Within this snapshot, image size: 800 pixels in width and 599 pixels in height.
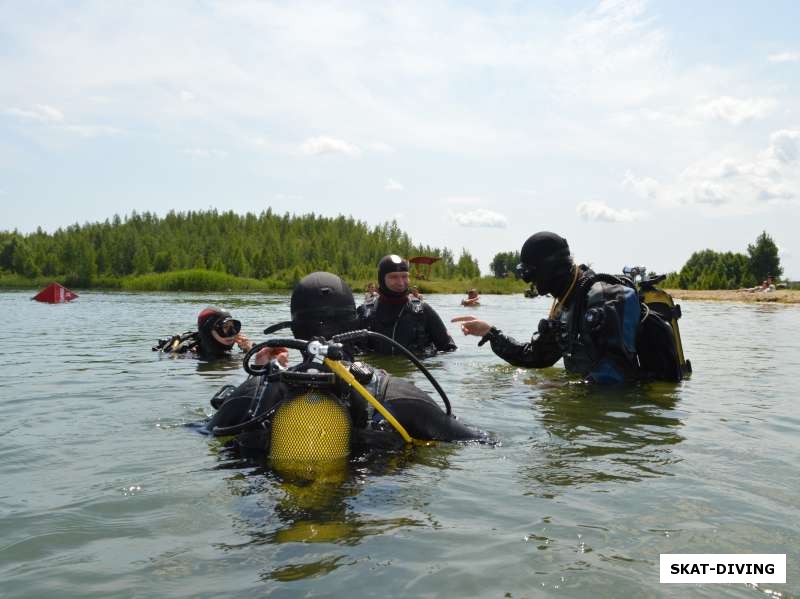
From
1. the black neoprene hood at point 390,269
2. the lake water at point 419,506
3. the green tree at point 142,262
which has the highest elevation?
the green tree at point 142,262

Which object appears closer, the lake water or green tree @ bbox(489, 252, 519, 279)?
the lake water

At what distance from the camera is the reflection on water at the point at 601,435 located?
165 inches

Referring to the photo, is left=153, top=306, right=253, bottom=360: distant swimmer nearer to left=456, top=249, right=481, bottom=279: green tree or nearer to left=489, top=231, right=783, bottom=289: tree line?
left=489, top=231, right=783, bottom=289: tree line

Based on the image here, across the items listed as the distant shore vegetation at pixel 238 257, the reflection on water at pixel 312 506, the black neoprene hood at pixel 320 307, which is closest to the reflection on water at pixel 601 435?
the reflection on water at pixel 312 506

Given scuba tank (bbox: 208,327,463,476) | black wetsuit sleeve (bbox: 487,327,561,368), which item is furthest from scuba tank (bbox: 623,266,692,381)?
scuba tank (bbox: 208,327,463,476)

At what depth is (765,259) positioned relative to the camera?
195ft

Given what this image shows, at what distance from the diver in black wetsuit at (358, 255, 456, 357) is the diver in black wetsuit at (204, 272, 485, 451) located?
5.42 m

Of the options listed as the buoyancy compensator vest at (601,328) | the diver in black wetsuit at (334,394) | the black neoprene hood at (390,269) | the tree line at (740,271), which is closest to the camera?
the diver in black wetsuit at (334,394)

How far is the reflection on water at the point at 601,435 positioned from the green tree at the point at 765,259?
58944 mm

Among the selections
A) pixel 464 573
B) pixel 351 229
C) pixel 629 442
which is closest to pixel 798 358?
pixel 629 442

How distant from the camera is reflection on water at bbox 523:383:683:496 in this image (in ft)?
13.8

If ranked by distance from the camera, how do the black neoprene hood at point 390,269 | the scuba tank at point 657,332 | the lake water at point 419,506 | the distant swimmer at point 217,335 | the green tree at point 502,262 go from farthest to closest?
the green tree at point 502,262, the distant swimmer at point 217,335, the black neoprene hood at point 390,269, the scuba tank at point 657,332, the lake water at point 419,506

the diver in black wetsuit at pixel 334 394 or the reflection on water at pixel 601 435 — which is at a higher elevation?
the diver in black wetsuit at pixel 334 394

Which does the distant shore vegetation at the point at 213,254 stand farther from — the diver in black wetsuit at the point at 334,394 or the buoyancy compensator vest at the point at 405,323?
the diver in black wetsuit at the point at 334,394
